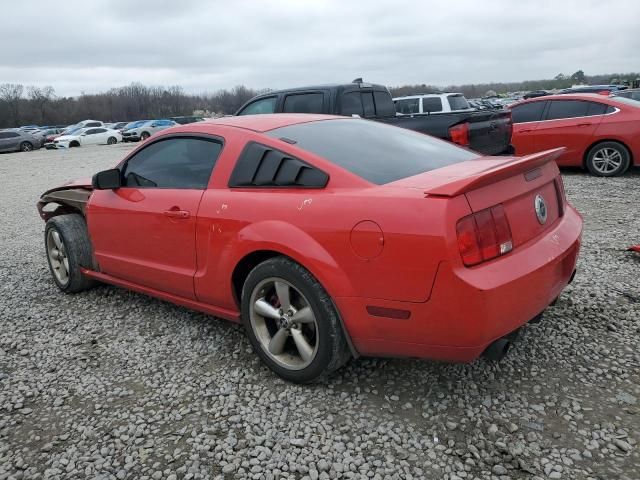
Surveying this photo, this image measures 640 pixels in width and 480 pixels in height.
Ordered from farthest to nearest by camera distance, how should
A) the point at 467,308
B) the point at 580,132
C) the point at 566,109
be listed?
the point at 566,109 → the point at 580,132 → the point at 467,308

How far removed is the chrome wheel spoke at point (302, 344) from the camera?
284 centimetres

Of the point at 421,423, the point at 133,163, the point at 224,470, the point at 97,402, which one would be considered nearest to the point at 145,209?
the point at 133,163

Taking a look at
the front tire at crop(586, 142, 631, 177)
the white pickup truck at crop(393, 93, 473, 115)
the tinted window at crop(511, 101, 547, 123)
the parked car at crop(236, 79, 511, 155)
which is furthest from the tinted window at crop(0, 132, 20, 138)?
the front tire at crop(586, 142, 631, 177)

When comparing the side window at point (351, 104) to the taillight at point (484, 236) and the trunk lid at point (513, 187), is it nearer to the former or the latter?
the trunk lid at point (513, 187)

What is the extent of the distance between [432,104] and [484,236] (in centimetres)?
1223

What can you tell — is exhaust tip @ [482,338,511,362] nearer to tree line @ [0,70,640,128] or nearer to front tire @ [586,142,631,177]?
front tire @ [586,142,631,177]

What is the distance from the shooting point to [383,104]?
873 cm

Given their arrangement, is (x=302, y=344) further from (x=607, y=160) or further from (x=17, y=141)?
(x=17, y=141)

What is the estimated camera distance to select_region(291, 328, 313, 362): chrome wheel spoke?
2.84 meters

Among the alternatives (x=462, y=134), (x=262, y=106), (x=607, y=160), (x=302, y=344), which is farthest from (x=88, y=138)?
(x=302, y=344)

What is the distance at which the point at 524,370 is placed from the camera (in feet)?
9.49

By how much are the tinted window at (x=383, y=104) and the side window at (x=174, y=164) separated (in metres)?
5.42

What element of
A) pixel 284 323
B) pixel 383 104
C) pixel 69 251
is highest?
pixel 383 104

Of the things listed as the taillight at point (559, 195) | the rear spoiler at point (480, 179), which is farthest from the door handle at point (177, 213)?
the taillight at point (559, 195)
